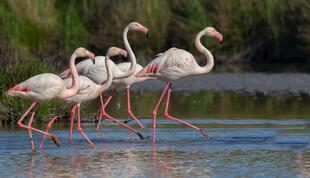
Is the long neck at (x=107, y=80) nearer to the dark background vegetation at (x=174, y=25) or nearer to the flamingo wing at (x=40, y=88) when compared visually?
the flamingo wing at (x=40, y=88)

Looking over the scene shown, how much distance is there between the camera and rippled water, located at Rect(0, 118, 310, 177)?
9562mm

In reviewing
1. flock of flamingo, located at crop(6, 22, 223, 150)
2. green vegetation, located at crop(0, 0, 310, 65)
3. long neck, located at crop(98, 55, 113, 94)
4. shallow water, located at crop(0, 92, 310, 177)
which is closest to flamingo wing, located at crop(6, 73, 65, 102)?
flock of flamingo, located at crop(6, 22, 223, 150)

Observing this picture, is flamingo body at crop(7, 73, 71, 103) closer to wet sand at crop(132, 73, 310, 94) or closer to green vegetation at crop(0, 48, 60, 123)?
green vegetation at crop(0, 48, 60, 123)

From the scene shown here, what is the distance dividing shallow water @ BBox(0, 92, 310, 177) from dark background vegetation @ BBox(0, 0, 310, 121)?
9222 mm

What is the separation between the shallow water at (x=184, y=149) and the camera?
9609mm

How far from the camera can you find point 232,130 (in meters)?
13.0

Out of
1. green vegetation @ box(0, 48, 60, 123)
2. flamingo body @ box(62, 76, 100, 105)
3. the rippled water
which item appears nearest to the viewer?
the rippled water

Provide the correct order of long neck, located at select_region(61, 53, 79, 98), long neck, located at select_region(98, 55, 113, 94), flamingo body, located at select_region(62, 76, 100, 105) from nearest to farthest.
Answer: long neck, located at select_region(61, 53, 79, 98) < flamingo body, located at select_region(62, 76, 100, 105) < long neck, located at select_region(98, 55, 113, 94)

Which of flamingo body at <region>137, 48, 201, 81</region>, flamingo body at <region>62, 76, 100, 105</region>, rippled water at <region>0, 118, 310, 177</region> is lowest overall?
rippled water at <region>0, 118, 310, 177</region>

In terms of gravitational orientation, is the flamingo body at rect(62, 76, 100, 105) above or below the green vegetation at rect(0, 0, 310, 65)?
below

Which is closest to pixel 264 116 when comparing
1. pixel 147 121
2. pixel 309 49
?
pixel 147 121

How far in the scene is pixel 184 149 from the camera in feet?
36.8

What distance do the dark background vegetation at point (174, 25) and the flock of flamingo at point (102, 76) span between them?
1098 cm

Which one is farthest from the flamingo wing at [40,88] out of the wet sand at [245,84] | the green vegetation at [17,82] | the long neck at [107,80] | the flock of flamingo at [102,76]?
the wet sand at [245,84]
